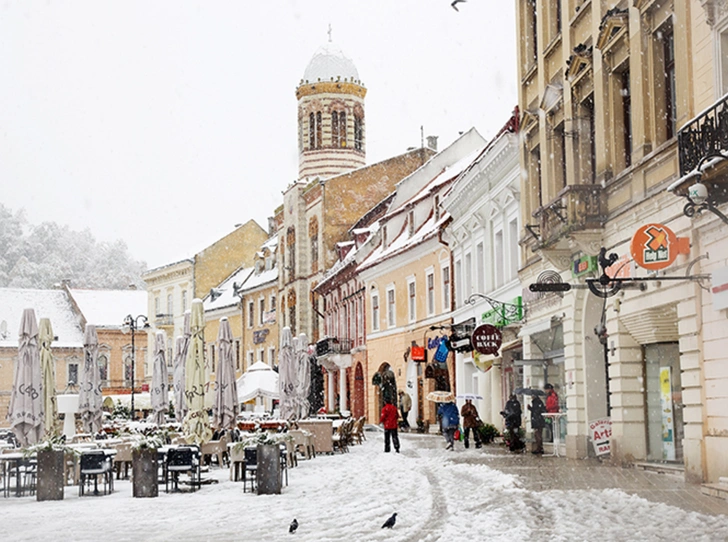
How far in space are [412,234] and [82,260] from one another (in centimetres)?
8942

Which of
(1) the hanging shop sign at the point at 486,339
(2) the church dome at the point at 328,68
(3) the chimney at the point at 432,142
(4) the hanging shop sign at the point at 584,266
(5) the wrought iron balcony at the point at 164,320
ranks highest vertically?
(2) the church dome at the point at 328,68

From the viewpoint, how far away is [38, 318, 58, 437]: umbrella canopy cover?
22641 millimetres

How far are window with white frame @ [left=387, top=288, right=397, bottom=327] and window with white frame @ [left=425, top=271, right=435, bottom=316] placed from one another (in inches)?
178

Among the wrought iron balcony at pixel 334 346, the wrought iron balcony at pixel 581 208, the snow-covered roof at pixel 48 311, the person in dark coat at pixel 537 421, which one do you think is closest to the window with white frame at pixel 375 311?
the wrought iron balcony at pixel 334 346

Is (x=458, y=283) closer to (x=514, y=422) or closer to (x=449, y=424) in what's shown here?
(x=449, y=424)

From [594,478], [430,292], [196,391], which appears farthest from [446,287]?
[594,478]

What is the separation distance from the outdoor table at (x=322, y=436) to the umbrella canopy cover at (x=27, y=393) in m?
8.21

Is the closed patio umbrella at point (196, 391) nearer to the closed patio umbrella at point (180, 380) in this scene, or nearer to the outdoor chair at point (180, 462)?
the outdoor chair at point (180, 462)

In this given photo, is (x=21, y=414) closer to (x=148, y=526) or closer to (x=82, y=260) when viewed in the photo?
(x=148, y=526)

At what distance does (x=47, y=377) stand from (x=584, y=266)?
434 inches

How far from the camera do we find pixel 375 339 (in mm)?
48250

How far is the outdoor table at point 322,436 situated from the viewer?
28.2 meters

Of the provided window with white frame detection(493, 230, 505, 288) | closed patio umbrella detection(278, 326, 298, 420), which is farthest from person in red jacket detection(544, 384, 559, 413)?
closed patio umbrella detection(278, 326, 298, 420)

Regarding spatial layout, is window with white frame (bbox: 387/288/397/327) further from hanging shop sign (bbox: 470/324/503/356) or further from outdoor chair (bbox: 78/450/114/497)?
outdoor chair (bbox: 78/450/114/497)
